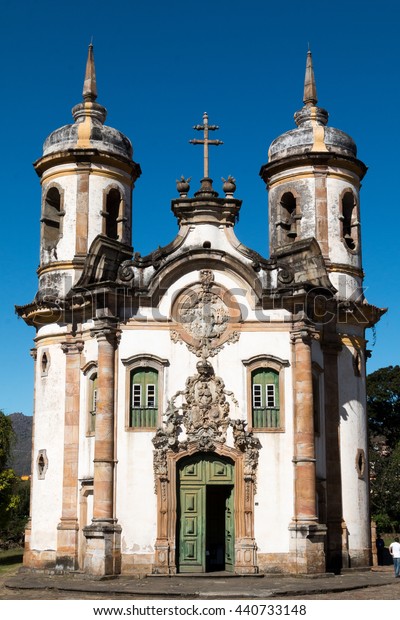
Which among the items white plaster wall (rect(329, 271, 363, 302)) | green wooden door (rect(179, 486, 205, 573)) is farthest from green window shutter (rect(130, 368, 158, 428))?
white plaster wall (rect(329, 271, 363, 302))

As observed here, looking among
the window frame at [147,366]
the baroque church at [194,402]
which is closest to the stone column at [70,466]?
the baroque church at [194,402]

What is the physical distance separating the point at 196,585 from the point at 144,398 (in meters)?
5.54

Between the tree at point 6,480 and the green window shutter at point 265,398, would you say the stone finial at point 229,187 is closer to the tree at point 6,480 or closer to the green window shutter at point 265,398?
the green window shutter at point 265,398

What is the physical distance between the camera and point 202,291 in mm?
26078

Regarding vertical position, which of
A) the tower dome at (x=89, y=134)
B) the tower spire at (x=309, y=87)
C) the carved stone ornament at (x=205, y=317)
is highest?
the tower spire at (x=309, y=87)

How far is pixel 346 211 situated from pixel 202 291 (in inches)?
297

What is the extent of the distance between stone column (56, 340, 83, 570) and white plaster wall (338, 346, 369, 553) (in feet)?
27.0

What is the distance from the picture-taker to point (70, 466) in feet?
87.8

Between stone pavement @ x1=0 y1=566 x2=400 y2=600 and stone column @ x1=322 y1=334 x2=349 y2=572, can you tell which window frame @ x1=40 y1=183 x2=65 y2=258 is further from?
stone pavement @ x1=0 y1=566 x2=400 y2=600

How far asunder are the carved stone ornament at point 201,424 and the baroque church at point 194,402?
39 millimetres

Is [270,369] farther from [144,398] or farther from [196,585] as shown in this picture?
[196,585]

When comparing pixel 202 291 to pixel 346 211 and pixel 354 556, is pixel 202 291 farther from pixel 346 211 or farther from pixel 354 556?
pixel 354 556

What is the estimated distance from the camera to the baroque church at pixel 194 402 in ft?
80.8

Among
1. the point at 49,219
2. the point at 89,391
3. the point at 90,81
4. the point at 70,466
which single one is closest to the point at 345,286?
Result: the point at 89,391
